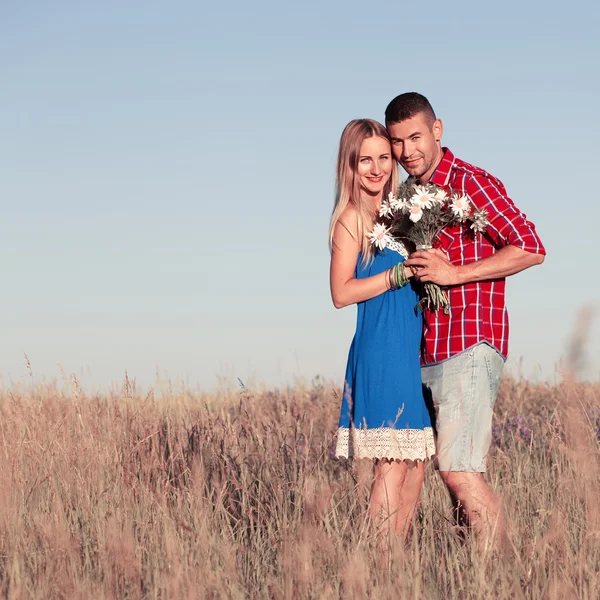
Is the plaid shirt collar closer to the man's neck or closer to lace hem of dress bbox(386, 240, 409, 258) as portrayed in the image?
the man's neck

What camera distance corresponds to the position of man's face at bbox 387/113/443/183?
13.8 feet

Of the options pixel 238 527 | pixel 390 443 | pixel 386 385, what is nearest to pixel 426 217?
pixel 386 385

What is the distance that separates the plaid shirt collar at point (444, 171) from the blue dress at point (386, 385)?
0.53 m

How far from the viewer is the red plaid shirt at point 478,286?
3994mm

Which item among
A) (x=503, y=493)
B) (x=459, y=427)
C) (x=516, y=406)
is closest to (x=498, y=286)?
(x=459, y=427)

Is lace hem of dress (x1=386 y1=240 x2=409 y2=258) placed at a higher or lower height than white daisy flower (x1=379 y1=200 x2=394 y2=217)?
lower

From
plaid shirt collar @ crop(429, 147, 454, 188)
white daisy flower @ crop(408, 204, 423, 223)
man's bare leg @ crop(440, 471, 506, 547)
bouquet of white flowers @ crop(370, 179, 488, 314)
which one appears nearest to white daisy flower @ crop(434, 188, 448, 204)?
bouquet of white flowers @ crop(370, 179, 488, 314)

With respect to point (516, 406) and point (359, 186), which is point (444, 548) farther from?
point (516, 406)

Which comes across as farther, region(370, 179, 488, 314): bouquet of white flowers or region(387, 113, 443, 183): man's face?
region(387, 113, 443, 183): man's face

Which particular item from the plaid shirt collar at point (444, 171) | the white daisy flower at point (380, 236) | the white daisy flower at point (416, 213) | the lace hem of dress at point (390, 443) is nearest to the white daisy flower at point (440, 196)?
the white daisy flower at point (416, 213)

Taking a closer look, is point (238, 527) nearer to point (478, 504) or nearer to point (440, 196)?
point (478, 504)

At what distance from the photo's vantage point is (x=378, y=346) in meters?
4.05

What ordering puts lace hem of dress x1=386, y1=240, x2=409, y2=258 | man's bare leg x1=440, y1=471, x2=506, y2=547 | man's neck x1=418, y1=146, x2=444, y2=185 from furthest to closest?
man's neck x1=418, y1=146, x2=444, y2=185
lace hem of dress x1=386, y1=240, x2=409, y2=258
man's bare leg x1=440, y1=471, x2=506, y2=547

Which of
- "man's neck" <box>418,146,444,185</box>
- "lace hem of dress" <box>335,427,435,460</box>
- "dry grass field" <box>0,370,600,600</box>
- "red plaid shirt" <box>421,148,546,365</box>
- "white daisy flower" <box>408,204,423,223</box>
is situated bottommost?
"dry grass field" <box>0,370,600,600</box>
